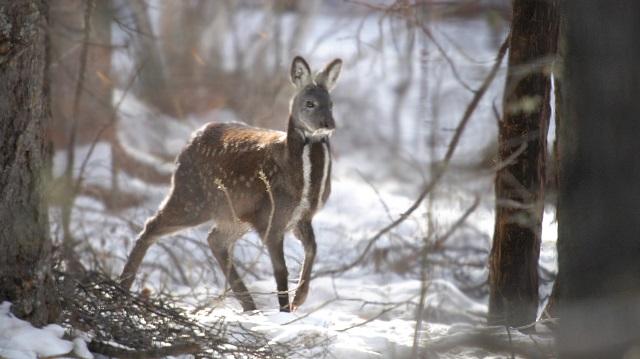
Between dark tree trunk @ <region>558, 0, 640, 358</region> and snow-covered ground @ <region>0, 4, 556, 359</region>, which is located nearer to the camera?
dark tree trunk @ <region>558, 0, 640, 358</region>

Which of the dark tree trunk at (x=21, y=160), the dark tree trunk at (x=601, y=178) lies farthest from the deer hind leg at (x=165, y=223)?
the dark tree trunk at (x=601, y=178)

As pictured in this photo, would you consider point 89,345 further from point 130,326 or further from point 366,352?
point 366,352

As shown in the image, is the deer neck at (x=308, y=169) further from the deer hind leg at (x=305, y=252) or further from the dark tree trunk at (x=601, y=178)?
the dark tree trunk at (x=601, y=178)

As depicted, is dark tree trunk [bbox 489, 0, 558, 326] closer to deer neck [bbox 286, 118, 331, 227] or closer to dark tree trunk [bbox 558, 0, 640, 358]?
deer neck [bbox 286, 118, 331, 227]

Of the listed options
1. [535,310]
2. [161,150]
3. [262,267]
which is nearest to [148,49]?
[161,150]

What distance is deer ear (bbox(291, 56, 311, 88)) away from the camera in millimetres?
8266

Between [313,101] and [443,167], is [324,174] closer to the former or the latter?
[313,101]

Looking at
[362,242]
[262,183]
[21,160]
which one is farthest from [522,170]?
[362,242]

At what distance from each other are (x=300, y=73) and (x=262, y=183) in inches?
41.3

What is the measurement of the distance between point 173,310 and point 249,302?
7.07 ft

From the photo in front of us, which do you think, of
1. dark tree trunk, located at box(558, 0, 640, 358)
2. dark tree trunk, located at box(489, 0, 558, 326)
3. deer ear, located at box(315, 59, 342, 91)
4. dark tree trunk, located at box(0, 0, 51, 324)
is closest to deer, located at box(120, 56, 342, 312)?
deer ear, located at box(315, 59, 342, 91)

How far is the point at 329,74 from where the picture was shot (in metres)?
8.34

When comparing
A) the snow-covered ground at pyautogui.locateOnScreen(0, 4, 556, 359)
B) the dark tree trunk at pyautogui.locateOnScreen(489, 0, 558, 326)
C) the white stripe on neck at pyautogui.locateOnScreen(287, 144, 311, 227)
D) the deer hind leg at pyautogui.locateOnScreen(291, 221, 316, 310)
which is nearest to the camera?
the snow-covered ground at pyautogui.locateOnScreen(0, 4, 556, 359)

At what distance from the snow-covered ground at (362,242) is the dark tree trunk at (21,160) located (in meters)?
0.17
